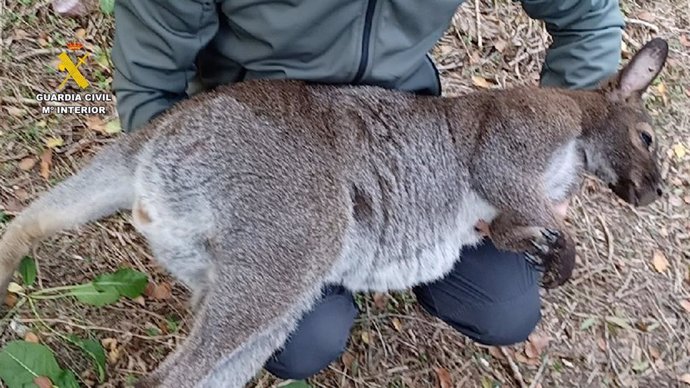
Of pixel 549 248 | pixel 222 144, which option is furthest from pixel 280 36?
pixel 549 248

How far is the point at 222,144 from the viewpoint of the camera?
2689mm

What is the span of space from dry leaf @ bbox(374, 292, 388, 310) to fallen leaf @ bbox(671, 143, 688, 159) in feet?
6.06

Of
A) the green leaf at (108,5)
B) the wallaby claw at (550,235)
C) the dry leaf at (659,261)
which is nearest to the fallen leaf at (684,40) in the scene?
the dry leaf at (659,261)

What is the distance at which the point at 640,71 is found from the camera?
308cm

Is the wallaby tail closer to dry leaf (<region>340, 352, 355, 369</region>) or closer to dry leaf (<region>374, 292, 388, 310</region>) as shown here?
dry leaf (<region>340, 352, 355, 369</region>)

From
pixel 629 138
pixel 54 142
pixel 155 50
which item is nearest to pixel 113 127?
pixel 54 142

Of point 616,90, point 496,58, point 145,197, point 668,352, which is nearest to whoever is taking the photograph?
point 145,197

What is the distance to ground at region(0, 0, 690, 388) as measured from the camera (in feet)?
11.3

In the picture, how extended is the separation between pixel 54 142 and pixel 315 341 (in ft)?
5.19

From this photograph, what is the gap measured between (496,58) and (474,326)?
6.46 feet

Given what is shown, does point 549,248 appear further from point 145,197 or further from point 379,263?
point 145,197

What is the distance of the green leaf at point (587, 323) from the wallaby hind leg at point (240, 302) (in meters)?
1.66

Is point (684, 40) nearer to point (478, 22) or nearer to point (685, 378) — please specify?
point (478, 22)

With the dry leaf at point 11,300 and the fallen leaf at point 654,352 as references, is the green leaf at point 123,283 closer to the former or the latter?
the dry leaf at point 11,300
